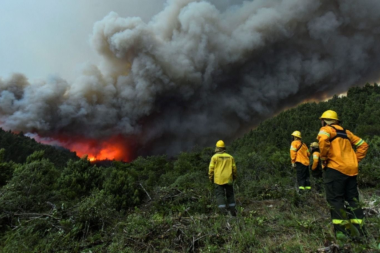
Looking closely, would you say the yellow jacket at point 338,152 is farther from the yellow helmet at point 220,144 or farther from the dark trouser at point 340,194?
the yellow helmet at point 220,144

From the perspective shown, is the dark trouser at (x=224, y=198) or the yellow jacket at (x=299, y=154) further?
the yellow jacket at (x=299, y=154)

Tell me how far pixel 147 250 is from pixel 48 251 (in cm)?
177

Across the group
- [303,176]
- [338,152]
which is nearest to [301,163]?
[303,176]

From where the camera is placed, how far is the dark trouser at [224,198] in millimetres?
4758

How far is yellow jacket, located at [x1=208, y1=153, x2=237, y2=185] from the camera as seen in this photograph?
4849 mm

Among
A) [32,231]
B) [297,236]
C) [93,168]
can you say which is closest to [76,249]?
[32,231]

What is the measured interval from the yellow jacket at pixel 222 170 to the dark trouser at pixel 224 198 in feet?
0.59

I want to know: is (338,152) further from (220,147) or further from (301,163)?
(301,163)

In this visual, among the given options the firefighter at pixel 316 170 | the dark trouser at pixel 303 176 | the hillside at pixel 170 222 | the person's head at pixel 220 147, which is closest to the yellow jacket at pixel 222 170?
the person's head at pixel 220 147

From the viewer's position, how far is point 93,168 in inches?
409

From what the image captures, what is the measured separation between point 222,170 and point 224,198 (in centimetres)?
70

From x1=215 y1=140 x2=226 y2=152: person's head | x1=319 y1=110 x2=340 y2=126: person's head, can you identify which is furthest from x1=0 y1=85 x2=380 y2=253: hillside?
x1=215 y1=140 x2=226 y2=152: person's head

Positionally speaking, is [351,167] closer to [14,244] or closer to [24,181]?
[14,244]

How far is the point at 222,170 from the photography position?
16.1 ft
